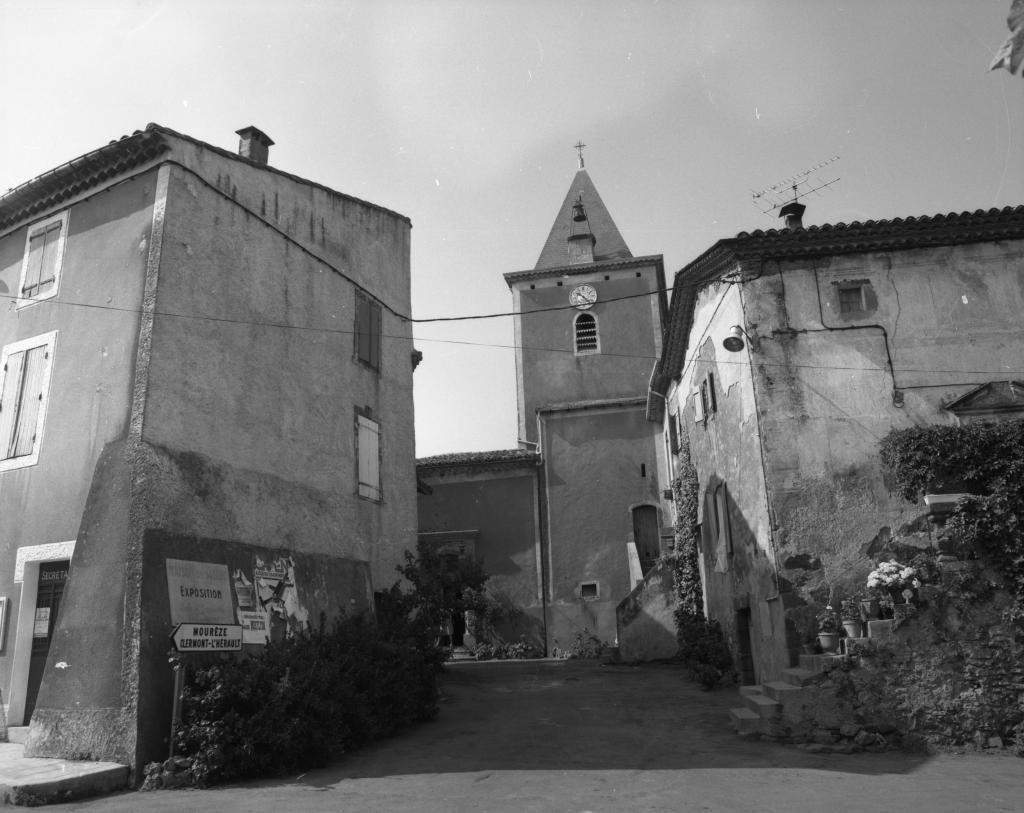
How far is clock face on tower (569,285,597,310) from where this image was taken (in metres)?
29.0

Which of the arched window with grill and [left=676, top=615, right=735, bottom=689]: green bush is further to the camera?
the arched window with grill

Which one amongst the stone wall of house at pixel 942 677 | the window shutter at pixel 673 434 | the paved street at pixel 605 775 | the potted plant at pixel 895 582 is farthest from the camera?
the window shutter at pixel 673 434

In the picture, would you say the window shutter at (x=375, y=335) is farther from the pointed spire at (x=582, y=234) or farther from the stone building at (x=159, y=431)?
the pointed spire at (x=582, y=234)

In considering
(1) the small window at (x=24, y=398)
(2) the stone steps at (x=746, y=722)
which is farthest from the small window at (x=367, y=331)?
(2) the stone steps at (x=746, y=722)

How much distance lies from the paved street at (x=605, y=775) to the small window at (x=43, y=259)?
8.03 m

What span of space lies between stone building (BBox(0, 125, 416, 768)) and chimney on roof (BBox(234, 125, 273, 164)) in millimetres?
101

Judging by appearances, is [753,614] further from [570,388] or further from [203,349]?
[570,388]

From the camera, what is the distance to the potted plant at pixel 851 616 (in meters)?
10.4

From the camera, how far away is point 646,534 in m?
24.3

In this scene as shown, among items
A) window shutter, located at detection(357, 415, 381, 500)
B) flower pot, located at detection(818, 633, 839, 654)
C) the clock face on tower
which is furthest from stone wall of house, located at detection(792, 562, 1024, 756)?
the clock face on tower

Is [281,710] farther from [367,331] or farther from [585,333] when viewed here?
[585,333]

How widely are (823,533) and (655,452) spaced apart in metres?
13.3

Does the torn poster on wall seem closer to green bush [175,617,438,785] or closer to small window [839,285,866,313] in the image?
green bush [175,617,438,785]

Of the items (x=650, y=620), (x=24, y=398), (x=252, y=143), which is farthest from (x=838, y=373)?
(x=24, y=398)
